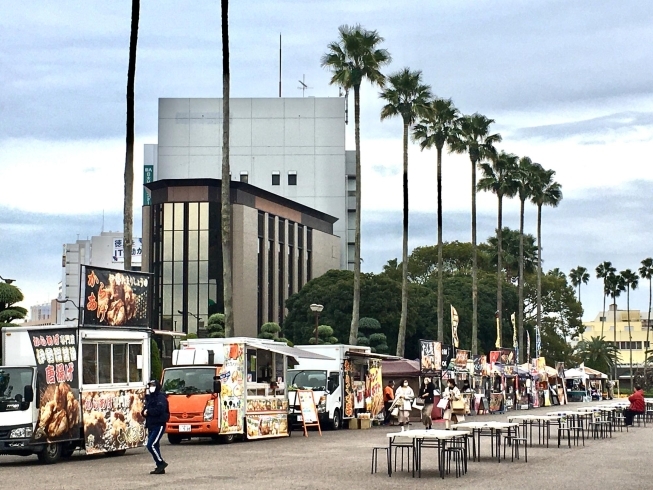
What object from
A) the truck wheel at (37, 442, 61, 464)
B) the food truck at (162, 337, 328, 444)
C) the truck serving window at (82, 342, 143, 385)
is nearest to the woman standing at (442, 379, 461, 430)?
the food truck at (162, 337, 328, 444)

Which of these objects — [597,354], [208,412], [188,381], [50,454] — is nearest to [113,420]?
[50,454]

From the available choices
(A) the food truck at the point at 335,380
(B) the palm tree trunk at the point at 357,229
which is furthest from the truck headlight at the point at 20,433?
(B) the palm tree trunk at the point at 357,229

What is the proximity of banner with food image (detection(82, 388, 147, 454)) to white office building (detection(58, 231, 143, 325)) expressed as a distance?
361ft

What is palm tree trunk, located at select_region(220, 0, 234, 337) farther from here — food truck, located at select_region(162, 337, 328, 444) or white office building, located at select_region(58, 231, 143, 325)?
white office building, located at select_region(58, 231, 143, 325)

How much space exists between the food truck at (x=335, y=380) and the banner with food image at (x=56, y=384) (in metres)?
13.5

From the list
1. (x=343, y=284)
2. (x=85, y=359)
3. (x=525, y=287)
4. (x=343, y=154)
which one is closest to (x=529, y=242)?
(x=525, y=287)

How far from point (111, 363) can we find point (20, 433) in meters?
3.60

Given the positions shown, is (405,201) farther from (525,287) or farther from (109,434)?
(525,287)

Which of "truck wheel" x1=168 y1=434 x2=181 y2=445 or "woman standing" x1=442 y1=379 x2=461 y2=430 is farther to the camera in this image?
"woman standing" x1=442 y1=379 x2=461 y2=430

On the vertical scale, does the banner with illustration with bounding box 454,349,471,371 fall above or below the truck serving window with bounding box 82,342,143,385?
below

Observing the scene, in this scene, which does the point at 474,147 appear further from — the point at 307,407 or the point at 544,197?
the point at 307,407

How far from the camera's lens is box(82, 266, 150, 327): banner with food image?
976 inches

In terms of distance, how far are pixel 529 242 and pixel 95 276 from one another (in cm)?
9120

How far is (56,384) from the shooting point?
23422 mm
